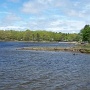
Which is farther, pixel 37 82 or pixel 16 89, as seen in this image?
pixel 37 82

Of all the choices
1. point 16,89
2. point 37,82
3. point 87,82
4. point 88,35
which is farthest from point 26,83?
point 88,35

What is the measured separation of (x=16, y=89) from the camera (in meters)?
25.0

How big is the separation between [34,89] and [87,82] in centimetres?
693

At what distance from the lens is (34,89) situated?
25.1 metres

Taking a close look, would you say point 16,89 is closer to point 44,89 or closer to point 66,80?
point 44,89

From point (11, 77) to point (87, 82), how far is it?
32.5 feet

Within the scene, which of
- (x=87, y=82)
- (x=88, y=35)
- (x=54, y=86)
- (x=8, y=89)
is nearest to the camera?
(x=8, y=89)

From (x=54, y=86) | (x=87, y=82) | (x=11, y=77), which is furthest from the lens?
(x=11, y=77)

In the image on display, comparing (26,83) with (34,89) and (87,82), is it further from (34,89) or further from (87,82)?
(87,82)

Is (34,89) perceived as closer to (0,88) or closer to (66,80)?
(0,88)

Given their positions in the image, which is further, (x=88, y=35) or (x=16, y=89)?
(x=88, y=35)

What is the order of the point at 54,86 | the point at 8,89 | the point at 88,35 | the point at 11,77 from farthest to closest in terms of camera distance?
the point at 88,35 → the point at 11,77 → the point at 54,86 → the point at 8,89

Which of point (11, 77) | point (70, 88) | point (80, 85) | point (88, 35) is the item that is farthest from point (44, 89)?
point (88, 35)

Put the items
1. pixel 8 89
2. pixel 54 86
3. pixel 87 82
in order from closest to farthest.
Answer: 1. pixel 8 89
2. pixel 54 86
3. pixel 87 82
